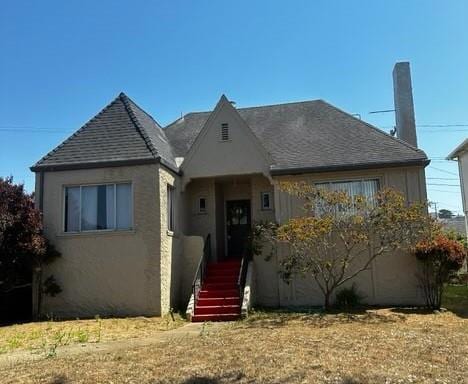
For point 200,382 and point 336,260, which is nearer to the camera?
point 200,382

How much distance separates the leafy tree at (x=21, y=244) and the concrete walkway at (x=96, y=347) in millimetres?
4624

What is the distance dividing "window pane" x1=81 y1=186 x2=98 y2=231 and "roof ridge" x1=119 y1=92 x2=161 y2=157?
7.10 ft

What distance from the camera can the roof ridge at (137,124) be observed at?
50.3 ft

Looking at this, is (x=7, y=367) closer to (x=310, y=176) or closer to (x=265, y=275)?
(x=265, y=275)

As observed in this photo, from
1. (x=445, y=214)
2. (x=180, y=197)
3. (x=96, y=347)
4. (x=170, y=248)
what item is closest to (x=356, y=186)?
(x=180, y=197)

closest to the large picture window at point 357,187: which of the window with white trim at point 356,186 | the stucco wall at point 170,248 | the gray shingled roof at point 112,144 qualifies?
the window with white trim at point 356,186

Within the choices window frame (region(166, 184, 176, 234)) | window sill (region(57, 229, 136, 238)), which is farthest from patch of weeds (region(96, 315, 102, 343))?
window frame (region(166, 184, 176, 234))

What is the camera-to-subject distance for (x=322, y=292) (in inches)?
617

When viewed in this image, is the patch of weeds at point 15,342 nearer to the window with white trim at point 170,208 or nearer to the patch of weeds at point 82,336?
the patch of weeds at point 82,336

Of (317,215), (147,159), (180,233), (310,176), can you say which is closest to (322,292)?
(317,215)

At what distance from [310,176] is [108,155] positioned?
6.64 meters

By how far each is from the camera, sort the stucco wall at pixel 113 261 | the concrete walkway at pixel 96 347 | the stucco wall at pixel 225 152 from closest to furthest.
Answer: the concrete walkway at pixel 96 347 < the stucco wall at pixel 113 261 < the stucco wall at pixel 225 152

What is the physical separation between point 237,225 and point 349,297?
18.2ft

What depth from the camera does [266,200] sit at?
17.8 meters
